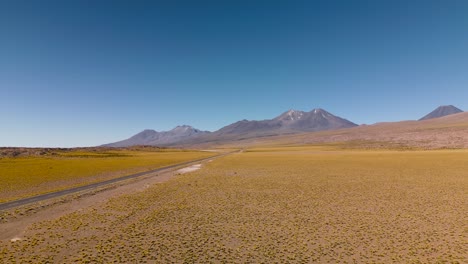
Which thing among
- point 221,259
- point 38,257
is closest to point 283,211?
point 221,259

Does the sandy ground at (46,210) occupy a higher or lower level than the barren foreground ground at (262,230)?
higher

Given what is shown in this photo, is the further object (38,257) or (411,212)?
(411,212)

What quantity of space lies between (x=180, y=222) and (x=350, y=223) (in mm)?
12039

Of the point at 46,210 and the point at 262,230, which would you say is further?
the point at 46,210

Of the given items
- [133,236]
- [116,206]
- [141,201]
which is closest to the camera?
[133,236]

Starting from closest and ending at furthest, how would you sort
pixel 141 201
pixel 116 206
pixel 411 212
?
pixel 411 212 < pixel 116 206 < pixel 141 201

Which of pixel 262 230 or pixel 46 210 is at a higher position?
pixel 46 210

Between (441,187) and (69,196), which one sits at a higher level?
(69,196)

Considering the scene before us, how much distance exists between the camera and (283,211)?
20938 millimetres

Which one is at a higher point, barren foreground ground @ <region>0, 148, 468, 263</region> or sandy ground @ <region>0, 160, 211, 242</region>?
sandy ground @ <region>0, 160, 211, 242</region>

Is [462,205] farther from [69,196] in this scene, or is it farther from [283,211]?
[69,196]

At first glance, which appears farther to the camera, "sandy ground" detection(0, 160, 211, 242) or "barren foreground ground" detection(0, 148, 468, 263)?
"sandy ground" detection(0, 160, 211, 242)

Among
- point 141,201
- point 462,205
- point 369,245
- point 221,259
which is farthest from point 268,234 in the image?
point 462,205

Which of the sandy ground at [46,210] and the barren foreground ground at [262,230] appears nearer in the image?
the barren foreground ground at [262,230]
